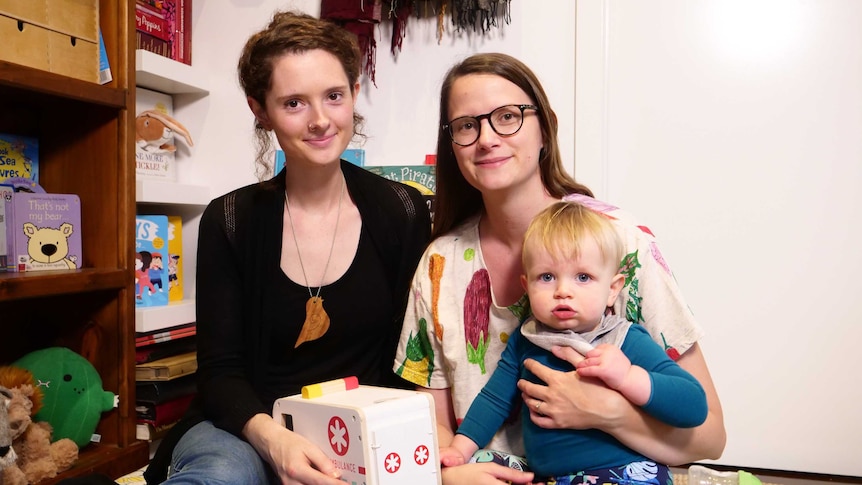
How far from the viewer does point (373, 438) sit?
102cm

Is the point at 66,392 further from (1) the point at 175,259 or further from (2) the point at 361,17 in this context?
(2) the point at 361,17

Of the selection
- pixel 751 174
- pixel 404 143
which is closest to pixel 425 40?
pixel 404 143

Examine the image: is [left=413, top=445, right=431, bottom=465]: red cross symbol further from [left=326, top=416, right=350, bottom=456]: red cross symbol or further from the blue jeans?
the blue jeans

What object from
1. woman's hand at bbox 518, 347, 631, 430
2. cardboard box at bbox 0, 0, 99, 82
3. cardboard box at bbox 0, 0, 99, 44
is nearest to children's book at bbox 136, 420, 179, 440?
cardboard box at bbox 0, 0, 99, 82

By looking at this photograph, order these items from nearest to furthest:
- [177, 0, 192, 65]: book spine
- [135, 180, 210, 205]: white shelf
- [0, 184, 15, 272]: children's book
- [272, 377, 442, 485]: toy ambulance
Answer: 1. [272, 377, 442, 485]: toy ambulance
2. [0, 184, 15, 272]: children's book
3. [135, 180, 210, 205]: white shelf
4. [177, 0, 192, 65]: book spine

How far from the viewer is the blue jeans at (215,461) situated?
1187 mm

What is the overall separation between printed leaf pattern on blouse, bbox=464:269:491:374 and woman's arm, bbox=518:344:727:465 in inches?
7.0

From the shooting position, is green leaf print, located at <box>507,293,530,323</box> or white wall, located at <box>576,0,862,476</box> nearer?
green leaf print, located at <box>507,293,530,323</box>

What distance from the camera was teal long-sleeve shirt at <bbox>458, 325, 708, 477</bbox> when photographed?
1067 millimetres

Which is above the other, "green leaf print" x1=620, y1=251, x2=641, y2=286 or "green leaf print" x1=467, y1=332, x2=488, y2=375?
"green leaf print" x1=620, y1=251, x2=641, y2=286

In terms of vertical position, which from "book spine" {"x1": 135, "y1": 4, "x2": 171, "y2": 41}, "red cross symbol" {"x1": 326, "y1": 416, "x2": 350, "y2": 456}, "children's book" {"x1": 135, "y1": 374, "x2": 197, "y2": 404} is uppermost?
"book spine" {"x1": 135, "y1": 4, "x2": 171, "y2": 41}

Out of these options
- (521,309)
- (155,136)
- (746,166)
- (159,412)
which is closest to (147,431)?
(159,412)

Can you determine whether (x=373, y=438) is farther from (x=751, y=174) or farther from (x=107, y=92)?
(x=751, y=174)

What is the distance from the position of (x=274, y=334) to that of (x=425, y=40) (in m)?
1.35
